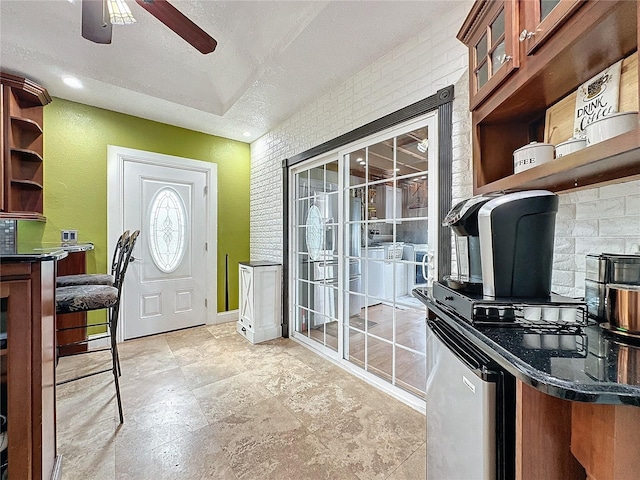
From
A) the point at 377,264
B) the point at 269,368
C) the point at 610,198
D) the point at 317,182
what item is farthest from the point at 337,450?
the point at 317,182

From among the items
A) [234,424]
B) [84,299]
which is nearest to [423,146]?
[234,424]

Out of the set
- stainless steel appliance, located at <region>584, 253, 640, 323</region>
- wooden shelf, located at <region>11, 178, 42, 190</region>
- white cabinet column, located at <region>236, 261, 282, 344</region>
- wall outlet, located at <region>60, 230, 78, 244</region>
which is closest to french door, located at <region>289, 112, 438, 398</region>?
white cabinet column, located at <region>236, 261, 282, 344</region>

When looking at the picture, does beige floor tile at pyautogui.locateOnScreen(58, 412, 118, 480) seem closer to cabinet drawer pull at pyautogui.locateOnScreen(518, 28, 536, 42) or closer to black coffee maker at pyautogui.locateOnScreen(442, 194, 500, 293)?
black coffee maker at pyautogui.locateOnScreen(442, 194, 500, 293)

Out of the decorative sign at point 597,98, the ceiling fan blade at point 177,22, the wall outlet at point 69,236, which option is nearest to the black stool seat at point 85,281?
the wall outlet at point 69,236

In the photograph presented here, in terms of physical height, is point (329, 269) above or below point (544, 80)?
below

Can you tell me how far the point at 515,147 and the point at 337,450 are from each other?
1876mm

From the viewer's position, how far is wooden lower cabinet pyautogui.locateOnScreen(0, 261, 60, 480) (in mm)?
980

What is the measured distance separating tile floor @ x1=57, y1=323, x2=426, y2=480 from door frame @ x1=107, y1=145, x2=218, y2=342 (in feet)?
3.79

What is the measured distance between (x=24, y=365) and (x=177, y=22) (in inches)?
67.0

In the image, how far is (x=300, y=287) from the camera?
321 centimetres

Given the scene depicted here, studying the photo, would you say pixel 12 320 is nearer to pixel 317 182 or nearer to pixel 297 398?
pixel 297 398

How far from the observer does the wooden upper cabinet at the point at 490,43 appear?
3.53ft

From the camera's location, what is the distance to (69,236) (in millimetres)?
2826

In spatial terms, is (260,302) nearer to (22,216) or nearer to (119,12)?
(22,216)
